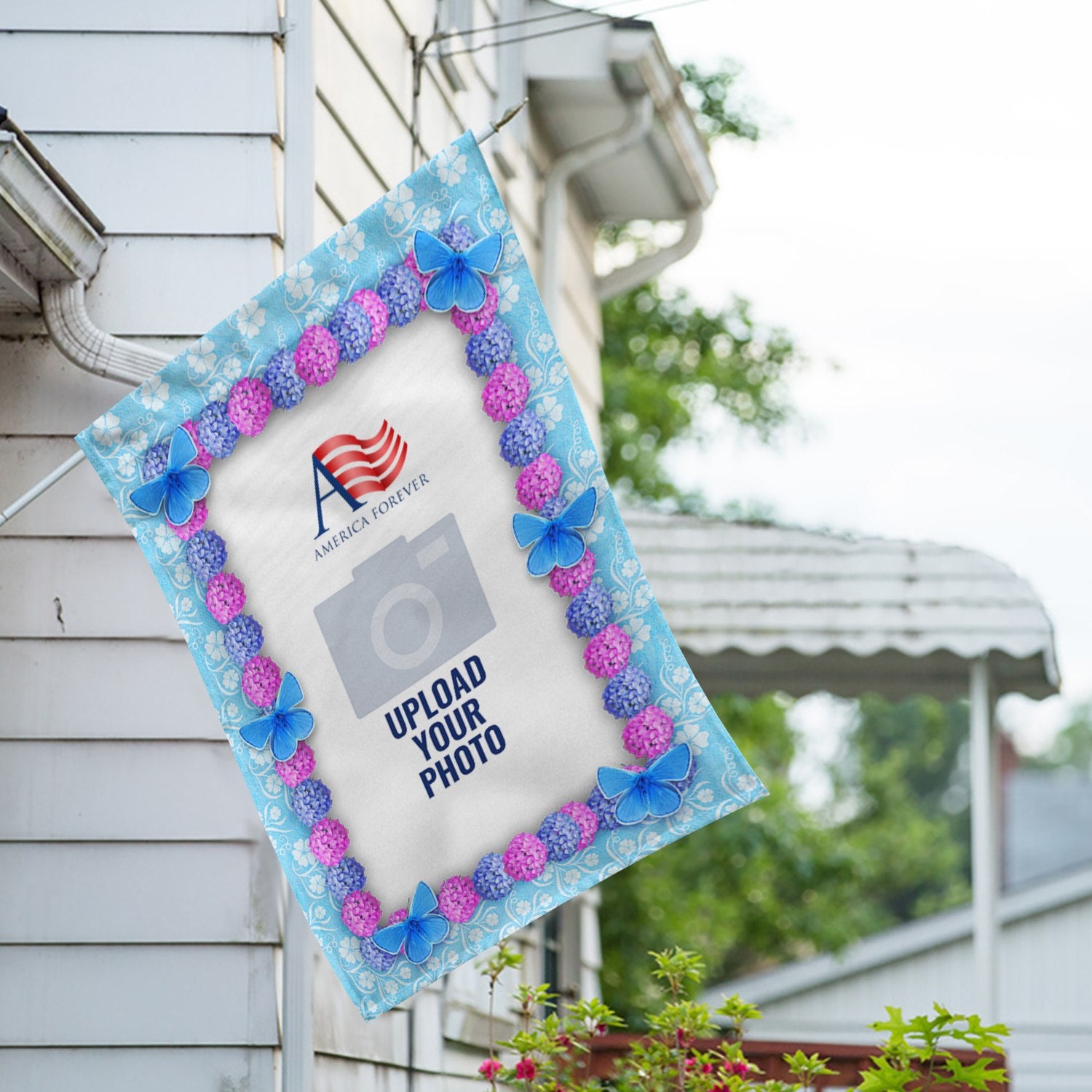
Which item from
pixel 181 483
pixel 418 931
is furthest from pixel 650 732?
pixel 181 483

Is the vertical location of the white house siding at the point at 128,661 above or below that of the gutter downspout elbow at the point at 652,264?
below

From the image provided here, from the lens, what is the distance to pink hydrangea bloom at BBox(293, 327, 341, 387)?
3.10 metres

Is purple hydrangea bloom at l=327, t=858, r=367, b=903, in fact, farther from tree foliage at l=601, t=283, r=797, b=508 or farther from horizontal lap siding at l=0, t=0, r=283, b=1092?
tree foliage at l=601, t=283, r=797, b=508

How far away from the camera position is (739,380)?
13.4 meters

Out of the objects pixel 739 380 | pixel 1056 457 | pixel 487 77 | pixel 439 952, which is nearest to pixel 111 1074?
pixel 439 952

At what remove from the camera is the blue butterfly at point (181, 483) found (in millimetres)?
3141

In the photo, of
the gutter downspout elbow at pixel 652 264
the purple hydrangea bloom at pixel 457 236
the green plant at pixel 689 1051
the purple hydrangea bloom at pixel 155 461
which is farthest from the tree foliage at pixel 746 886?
the gutter downspout elbow at pixel 652 264

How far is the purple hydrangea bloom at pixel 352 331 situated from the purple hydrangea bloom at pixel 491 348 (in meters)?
0.22

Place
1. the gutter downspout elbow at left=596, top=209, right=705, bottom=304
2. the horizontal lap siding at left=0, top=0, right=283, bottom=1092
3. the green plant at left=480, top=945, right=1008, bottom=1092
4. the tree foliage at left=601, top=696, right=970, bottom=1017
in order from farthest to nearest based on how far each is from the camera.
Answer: the tree foliage at left=601, top=696, right=970, bottom=1017
the gutter downspout elbow at left=596, top=209, right=705, bottom=304
the horizontal lap siding at left=0, top=0, right=283, bottom=1092
the green plant at left=480, top=945, right=1008, bottom=1092

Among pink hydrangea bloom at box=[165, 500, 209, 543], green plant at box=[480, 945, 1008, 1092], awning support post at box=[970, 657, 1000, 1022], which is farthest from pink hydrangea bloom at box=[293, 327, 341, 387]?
awning support post at box=[970, 657, 1000, 1022]

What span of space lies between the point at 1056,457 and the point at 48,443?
129 ft

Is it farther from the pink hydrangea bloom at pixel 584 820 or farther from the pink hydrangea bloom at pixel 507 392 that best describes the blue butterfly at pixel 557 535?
the pink hydrangea bloom at pixel 584 820

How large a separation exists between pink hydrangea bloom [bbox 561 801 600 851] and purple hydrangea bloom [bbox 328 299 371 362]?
0.97 metres

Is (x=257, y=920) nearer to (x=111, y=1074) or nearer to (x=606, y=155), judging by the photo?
(x=111, y=1074)
